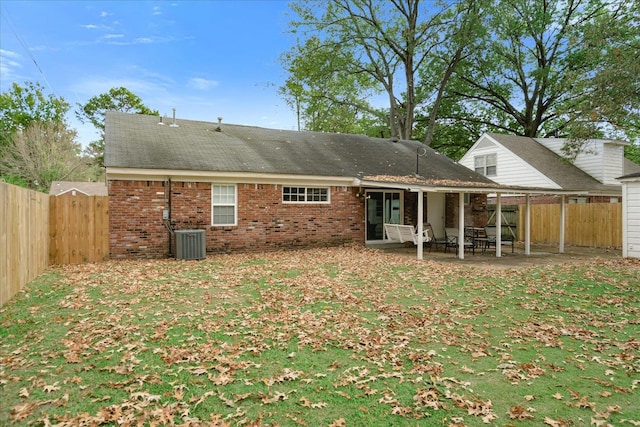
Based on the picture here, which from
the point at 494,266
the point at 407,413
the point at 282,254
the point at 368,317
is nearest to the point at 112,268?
the point at 282,254

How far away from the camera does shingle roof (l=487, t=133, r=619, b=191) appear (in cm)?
2042

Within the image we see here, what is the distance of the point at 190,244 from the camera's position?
12.1 metres

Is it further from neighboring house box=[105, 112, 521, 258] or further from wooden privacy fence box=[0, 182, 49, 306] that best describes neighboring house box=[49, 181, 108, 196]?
wooden privacy fence box=[0, 182, 49, 306]

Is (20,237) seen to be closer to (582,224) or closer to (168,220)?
(168,220)

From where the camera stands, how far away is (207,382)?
4.13 meters

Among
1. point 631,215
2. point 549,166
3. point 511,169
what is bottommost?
point 631,215

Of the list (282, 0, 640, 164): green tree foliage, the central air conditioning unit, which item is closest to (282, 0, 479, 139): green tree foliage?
(282, 0, 640, 164): green tree foliage

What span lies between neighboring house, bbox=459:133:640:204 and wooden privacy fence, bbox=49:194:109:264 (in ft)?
64.9

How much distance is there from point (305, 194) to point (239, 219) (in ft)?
8.94

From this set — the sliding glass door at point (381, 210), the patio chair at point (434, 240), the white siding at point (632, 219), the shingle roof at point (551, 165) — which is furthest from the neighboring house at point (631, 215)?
the sliding glass door at point (381, 210)

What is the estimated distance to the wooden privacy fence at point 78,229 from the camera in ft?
35.4

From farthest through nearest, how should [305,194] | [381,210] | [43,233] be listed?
1. [381,210]
2. [305,194]
3. [43,233]

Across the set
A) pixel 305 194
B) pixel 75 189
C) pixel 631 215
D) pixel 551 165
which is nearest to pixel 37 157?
pixel 75 189

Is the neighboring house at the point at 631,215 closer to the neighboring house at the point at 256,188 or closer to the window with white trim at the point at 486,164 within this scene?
the neighboring house at the point at 256,188
